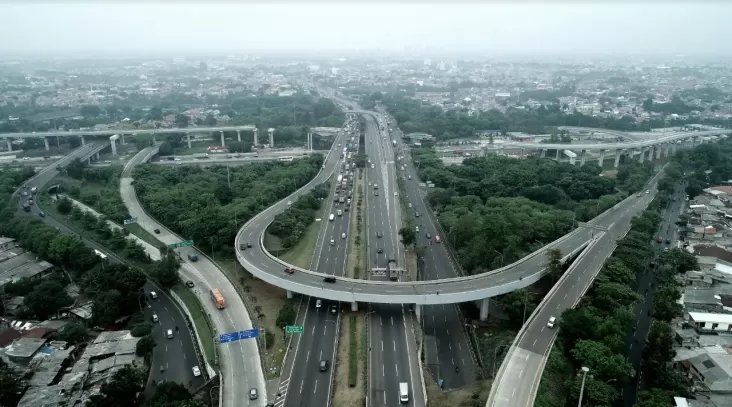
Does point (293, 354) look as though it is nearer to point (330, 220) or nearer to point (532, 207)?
point (330, 220)

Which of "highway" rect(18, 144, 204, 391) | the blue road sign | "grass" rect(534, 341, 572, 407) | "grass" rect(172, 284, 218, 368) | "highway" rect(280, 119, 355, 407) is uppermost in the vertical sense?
the blue road sign

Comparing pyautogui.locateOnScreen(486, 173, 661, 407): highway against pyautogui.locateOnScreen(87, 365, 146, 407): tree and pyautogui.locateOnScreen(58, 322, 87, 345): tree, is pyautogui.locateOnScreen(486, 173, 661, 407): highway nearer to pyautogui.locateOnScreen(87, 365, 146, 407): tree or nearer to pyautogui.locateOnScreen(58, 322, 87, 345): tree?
pyautogui.locateOnScreen(87, 365, 146, 407): tree

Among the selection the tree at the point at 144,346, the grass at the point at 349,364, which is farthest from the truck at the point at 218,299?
the grass at the point at 349,364

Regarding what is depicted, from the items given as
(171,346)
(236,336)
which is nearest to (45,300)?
(171,346)

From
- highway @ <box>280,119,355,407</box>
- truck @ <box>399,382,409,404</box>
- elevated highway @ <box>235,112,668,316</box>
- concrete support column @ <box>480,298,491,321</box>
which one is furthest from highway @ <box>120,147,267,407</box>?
concrete support column @ <box>480,298,491,321</box>

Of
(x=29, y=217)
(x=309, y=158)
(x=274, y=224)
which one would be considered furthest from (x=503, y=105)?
(x=29, y=217)

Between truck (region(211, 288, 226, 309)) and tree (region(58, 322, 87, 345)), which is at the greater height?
truck (region(211, 288, 226, 309))

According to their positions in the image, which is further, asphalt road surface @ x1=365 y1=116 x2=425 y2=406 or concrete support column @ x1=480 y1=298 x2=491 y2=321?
concrete support column @ x1=480 y1=298 x2=491 y2=321

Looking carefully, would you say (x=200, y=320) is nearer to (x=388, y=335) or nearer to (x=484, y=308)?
(x=388, y=335)
